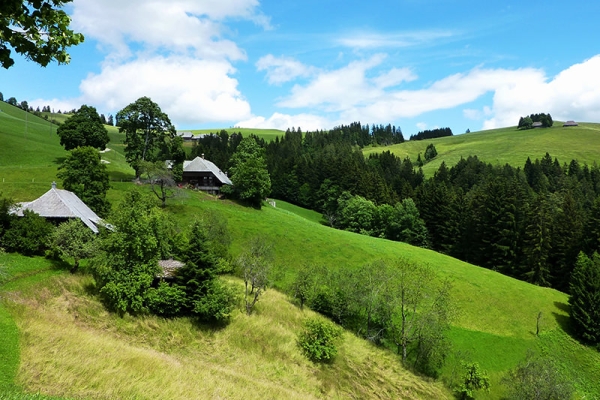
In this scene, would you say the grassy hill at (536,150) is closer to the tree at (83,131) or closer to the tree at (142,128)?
the tree at (142,128)

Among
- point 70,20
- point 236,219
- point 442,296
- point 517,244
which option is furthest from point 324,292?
point 517,244

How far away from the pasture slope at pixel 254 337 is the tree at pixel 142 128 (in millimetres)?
5962

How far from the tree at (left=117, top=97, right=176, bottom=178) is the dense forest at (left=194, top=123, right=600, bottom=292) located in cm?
4560

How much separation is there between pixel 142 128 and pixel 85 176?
72.6ft

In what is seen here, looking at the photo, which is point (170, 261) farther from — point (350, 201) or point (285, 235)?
point (350, 201)

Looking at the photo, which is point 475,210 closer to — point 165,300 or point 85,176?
point 165,300

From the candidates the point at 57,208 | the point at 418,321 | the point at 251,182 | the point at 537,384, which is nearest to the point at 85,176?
the point at 57,208

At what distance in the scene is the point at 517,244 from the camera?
65688mm

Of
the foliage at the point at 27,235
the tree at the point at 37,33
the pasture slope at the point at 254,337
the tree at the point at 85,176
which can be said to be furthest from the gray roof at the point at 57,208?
the tree at the point at 37,33

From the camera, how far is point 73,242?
3169 cm

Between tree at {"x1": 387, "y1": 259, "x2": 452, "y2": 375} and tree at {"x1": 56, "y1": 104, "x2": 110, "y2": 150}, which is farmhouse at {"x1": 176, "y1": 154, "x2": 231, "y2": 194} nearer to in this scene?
tree at {"x1": 56, "y1": 104, "x2": 110, "y2": 150}

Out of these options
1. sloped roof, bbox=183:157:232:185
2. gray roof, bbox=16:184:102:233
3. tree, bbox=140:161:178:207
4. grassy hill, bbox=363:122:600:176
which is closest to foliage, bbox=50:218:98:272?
gray roof, bbox=16:184:102:233

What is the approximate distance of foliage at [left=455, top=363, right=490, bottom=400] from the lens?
34625 mm

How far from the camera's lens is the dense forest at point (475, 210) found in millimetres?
61797
